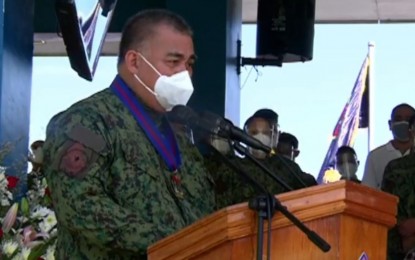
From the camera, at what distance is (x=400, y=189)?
21.7ft

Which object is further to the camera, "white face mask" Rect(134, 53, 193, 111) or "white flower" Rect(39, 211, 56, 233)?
"white flower" Rect(39, 211, 56, 233)

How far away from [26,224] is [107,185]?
47.2 inches

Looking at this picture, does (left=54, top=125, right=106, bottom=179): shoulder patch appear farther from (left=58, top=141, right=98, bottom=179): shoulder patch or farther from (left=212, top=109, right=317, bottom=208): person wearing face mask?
(left=212, top=109, right=317, bottom=208): person wearing face mask

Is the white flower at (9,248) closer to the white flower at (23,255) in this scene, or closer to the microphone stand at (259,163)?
the white flower at (23,255)

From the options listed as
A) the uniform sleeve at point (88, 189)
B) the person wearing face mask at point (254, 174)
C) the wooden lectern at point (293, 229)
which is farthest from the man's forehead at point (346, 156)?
the wooden lectern at point (293, 229)

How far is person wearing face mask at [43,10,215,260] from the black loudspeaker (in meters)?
6.87

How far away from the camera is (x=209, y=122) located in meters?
3.11

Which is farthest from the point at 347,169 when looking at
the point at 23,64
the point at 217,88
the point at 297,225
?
the point at 297,225

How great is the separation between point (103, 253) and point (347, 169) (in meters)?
6.05

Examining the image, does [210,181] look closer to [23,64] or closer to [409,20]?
[23,64]

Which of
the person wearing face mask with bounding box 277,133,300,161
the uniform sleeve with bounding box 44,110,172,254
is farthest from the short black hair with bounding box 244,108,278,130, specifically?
the uniform sleeve with bounding box 44,110,172,254

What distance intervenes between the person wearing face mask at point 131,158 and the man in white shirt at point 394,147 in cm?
481

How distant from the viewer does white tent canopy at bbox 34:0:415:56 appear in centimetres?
1334

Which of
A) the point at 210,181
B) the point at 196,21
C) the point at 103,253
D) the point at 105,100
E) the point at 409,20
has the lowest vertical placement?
the point at 103,253
